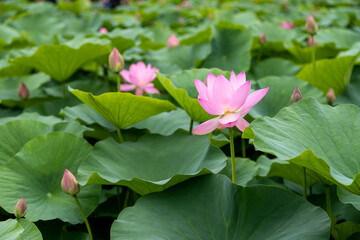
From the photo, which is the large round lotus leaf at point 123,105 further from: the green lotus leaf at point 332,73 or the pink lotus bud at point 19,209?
the green lotus leaf at point 332,73

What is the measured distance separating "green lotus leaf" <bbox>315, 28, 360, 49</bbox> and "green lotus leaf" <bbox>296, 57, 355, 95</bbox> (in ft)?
2.06

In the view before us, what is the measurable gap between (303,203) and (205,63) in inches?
48.3

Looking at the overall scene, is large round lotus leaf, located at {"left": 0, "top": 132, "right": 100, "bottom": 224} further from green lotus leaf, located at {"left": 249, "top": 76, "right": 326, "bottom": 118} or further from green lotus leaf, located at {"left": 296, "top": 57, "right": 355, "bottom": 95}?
green lotus leaf, located at {"left": 296, "top": 57, "right": 355, "bottom": 95}

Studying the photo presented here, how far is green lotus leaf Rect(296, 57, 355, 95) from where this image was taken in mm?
1628

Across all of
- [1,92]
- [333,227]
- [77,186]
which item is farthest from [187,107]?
[1,92]

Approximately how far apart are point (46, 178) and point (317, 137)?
70 cm

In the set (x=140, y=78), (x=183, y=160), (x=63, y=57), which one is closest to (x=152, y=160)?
(x=183, y=160)

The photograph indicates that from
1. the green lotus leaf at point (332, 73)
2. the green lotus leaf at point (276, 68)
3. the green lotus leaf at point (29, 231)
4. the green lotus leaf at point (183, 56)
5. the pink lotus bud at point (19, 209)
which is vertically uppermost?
the pink lotus bud at point (19, 209)

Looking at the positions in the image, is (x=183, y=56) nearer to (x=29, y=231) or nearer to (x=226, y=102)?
(x=226, y=102)

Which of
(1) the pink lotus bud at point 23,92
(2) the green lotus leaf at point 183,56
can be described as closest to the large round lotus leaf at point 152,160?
(1) the pink lotus bud at point 23,92

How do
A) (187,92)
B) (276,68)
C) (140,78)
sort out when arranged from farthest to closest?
(276,68)
(140,78)
(187,92)

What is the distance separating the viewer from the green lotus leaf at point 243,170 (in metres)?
1.10

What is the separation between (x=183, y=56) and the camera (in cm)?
198

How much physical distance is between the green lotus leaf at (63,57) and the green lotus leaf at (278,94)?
2.03ft
